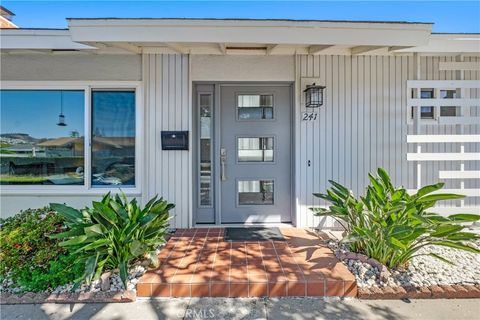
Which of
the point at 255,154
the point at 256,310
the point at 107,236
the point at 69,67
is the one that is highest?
the point at 69,67

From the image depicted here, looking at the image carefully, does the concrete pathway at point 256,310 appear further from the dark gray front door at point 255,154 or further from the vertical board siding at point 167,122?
the dark gray front door at point 255,154

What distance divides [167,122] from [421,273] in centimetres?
350

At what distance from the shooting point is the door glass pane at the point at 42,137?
13.1ft

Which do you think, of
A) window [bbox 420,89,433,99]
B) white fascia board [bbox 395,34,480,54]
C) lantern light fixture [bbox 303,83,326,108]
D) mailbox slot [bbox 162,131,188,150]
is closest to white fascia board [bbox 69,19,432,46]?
white fascia board [bbox 395,34,480,54]

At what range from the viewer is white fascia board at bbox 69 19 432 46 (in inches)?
120

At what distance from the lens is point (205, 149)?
161 inches

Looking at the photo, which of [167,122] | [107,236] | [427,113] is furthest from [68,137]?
[427,113]

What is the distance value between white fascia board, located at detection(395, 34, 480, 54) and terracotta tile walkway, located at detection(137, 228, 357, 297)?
2999 mm

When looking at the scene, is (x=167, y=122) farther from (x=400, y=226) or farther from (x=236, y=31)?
(x=400, y=226)

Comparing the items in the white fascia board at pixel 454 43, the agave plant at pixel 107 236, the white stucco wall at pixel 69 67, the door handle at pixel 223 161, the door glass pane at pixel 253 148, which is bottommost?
the agave plant at pixel 107 236

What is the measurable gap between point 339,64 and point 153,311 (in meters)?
3.84

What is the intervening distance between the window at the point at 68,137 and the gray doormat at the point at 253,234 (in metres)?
1.67

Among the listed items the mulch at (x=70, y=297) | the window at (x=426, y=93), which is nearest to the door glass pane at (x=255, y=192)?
the mulch at (x=70, y=297)

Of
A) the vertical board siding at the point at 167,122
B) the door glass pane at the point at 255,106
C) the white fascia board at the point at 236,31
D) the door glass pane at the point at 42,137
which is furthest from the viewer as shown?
the door glass pane at the point at 255,106
